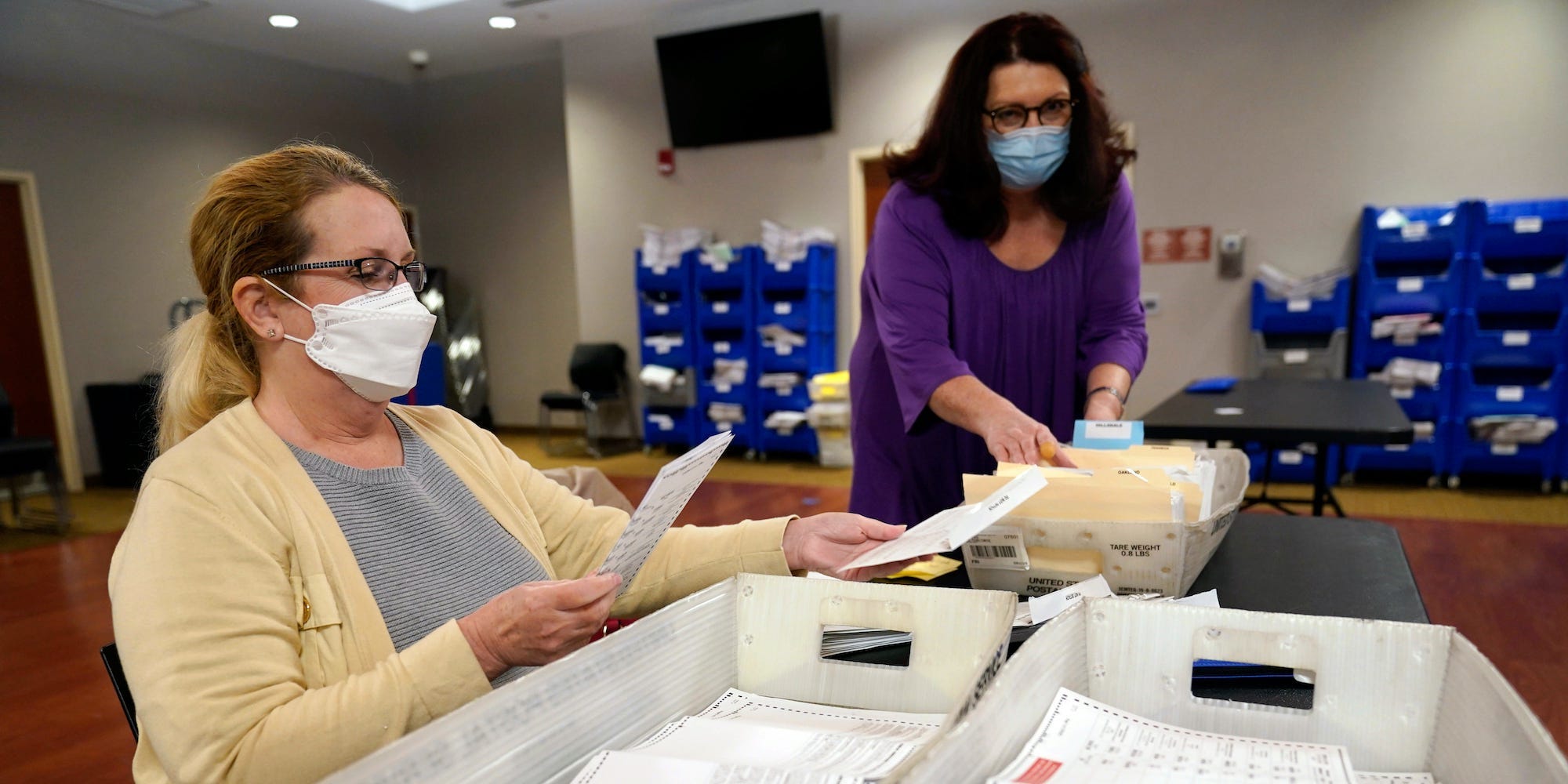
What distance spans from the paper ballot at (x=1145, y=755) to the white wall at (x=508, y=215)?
8.08 meters

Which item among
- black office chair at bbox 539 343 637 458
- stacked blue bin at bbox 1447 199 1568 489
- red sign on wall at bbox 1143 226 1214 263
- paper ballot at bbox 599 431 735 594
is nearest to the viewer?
paper ballot at bbox 599 431 735 594

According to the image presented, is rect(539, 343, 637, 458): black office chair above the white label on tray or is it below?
below

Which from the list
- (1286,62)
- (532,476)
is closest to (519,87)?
(1286,62)

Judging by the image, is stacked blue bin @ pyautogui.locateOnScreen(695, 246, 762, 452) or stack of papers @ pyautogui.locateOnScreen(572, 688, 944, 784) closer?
stack of papers @ pyautogui.locateOnScreen(572, 688, 944, 784)

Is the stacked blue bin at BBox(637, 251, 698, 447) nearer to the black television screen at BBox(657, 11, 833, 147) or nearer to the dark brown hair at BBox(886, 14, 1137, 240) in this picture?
the black television screen at BBox(657, 11, 833, 147)

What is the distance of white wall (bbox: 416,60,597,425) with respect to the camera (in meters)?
8.27

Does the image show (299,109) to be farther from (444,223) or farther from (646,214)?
(646,214)

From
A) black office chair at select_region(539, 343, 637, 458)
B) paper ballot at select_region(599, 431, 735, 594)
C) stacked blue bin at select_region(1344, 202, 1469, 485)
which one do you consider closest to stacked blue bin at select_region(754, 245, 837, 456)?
black office chair at select_region(539, 343, 637, 458)

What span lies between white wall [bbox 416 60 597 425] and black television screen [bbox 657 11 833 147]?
1848 mm

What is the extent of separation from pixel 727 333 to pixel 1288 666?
6.30m

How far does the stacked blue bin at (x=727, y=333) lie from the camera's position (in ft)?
21.6

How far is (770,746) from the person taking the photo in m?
0.62

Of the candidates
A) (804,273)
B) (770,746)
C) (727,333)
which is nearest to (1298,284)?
(804,273)

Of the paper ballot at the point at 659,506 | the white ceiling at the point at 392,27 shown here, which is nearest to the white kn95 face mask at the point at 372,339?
the paper ballot at the point at 659,506
